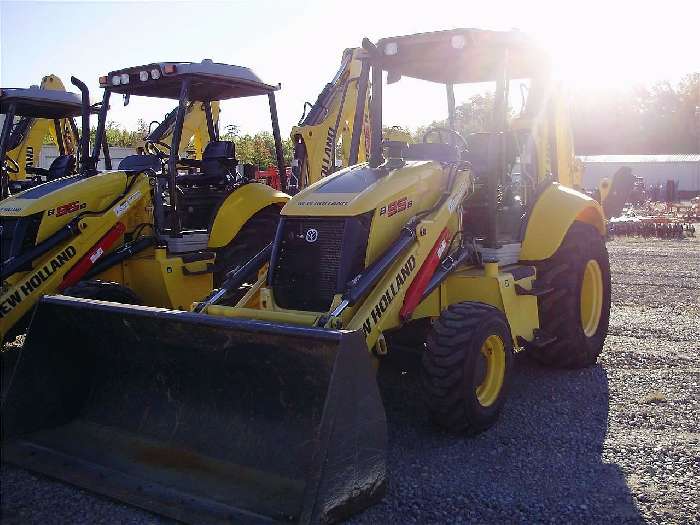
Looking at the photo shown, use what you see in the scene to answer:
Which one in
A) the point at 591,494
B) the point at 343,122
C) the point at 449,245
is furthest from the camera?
the point at 343,122

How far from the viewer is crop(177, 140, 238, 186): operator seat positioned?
7.71 m

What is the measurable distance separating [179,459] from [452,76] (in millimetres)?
3849

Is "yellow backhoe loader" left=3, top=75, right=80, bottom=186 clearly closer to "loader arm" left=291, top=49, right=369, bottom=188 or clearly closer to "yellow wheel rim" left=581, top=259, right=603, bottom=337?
"loader arm" left=291, top=49, right=369, bottom=188

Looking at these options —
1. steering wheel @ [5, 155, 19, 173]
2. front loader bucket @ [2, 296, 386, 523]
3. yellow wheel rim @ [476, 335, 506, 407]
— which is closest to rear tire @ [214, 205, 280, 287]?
front loader bucket @ [2, 296, 386, 523]

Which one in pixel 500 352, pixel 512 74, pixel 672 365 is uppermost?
pixel 512 74

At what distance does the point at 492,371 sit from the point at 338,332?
1575 mm

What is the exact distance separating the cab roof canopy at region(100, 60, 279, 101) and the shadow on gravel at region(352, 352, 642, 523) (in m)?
3.38

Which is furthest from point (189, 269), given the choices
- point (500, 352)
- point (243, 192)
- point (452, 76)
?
point (500, 352)

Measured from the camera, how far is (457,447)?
15.0 feet

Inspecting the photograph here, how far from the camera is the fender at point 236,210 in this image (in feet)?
24.1

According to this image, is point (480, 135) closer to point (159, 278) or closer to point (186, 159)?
point (159, 278)

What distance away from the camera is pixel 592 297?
21.9ft

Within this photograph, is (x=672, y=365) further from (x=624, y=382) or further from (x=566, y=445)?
(x=566, y=445)

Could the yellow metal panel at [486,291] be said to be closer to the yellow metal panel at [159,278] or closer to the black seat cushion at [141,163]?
the yellow metal panel at [159,278]
